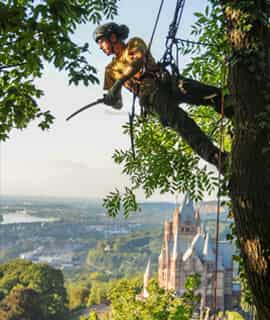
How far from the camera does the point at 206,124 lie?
3521mm

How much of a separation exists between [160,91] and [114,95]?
0.70ft

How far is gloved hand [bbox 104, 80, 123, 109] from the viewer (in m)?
2.17

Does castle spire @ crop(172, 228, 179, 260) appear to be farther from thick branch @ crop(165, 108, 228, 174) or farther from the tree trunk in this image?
the tree trunk

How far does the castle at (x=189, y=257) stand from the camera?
33.2 metres

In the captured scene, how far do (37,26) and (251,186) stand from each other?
86 cm

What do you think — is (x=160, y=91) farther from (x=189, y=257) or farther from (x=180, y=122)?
(x=189, y=257)

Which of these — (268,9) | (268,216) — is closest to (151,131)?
(268,9)

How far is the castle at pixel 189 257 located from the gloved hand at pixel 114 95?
31224 millimetres

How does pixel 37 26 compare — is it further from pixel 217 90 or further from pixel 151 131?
pixel 151 131

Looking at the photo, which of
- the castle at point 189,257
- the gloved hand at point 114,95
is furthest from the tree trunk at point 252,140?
the castle at point 189,257

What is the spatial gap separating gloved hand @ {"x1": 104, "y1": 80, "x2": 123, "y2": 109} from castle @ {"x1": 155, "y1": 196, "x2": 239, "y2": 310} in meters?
31.2

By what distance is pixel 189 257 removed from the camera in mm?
33375

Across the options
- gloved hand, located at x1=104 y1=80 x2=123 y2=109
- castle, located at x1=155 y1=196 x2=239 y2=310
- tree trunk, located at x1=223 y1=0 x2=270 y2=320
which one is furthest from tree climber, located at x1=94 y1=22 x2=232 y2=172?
castle, located at x1=155 y1=196 x2=239 y2=310

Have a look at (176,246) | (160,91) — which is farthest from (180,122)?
(176,246)
